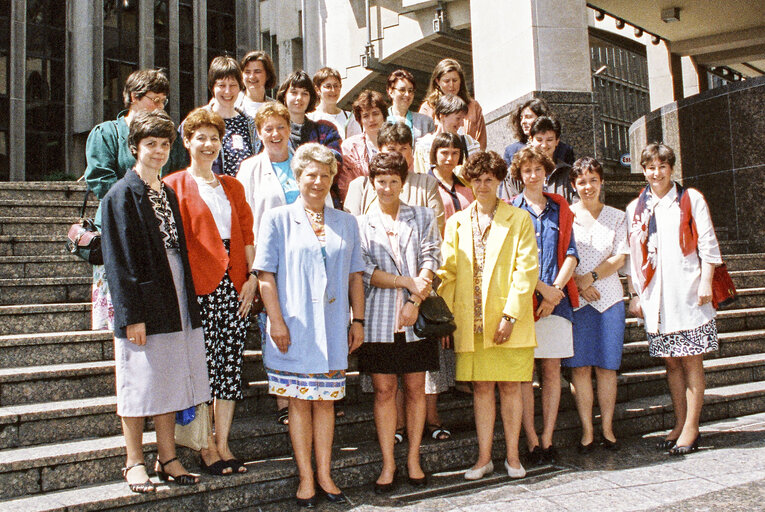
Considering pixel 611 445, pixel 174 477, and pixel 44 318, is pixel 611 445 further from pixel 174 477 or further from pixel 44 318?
pixel 44 318

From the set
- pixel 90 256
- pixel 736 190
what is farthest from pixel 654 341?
pixel 736 190

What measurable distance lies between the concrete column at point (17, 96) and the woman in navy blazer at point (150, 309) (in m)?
28.9

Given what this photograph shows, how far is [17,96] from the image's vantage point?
2958 cm

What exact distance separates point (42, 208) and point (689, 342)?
6.08m

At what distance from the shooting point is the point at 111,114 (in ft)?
106

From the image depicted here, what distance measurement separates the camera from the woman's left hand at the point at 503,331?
4.38 meters

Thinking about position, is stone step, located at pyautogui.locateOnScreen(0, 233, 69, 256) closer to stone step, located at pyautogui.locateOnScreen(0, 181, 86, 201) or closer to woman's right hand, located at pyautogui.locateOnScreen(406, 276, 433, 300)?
stone step, located at pyautogui.locateOnScreen(0, 181, 86, 201)

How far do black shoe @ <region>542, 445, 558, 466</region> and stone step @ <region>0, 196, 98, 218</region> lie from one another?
16.1 feet

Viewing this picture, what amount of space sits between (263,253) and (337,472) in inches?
54.3

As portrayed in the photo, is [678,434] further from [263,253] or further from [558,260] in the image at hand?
[263,253]

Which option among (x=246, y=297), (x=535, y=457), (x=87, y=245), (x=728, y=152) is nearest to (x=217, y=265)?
(x=246, y=297)

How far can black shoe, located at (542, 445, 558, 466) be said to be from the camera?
4.73 m

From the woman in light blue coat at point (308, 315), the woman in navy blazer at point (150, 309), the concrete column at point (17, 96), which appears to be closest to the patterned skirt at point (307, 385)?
the woman in light blue coat at point (308, 315)

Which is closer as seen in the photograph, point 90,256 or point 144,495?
point 144,495
